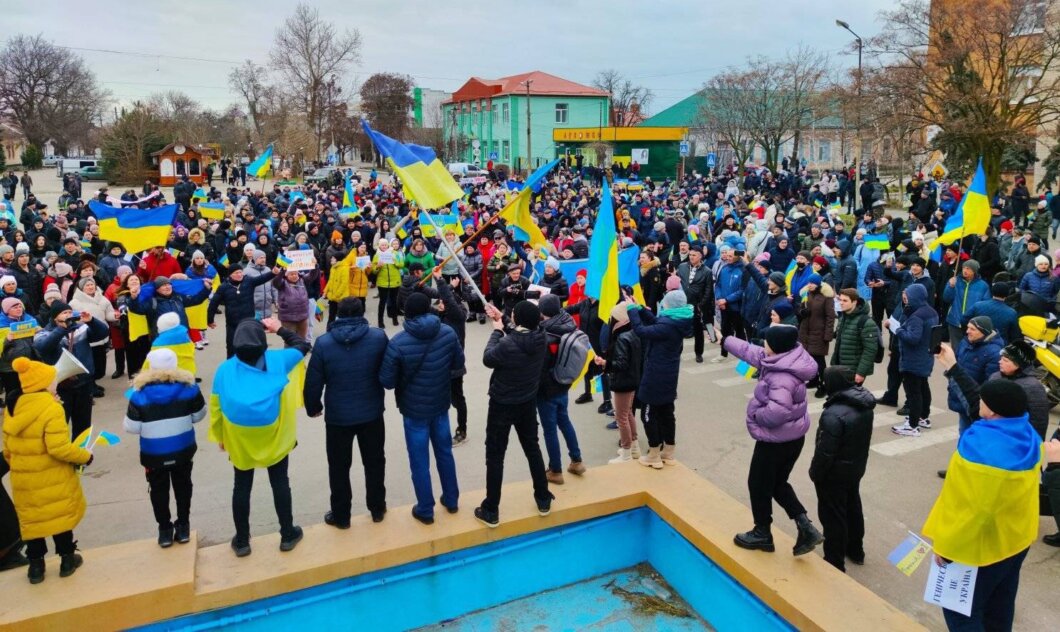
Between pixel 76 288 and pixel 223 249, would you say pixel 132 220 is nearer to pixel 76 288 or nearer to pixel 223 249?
Result: pixel 76 288

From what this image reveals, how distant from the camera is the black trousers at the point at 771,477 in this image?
4773 mm

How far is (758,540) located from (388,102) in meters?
78.5

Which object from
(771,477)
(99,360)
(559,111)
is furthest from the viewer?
(559,111)

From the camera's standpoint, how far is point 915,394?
7789 millimetres

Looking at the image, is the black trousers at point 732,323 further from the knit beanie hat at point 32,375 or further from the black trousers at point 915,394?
the knit beanie hat at point 32,375

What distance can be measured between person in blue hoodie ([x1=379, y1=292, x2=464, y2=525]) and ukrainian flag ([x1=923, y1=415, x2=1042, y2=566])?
10.2 ft

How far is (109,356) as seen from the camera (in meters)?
11.1

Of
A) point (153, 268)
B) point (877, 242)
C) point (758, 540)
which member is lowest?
point (758, 540)

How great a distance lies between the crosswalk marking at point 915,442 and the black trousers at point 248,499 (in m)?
5.67

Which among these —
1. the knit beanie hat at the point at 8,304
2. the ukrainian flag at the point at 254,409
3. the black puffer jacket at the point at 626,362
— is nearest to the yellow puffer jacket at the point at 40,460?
the ukrainian flag at the point at 254,409

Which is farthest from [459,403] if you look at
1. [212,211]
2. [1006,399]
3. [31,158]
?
[31,158]

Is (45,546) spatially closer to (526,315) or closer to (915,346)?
(526,315)

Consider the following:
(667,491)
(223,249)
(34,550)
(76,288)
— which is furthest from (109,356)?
(667,491)

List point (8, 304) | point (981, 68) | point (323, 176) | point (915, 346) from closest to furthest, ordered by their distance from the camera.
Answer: point (8, 304)
point (915, 346)
point (981, 68)
point (323, 176)
